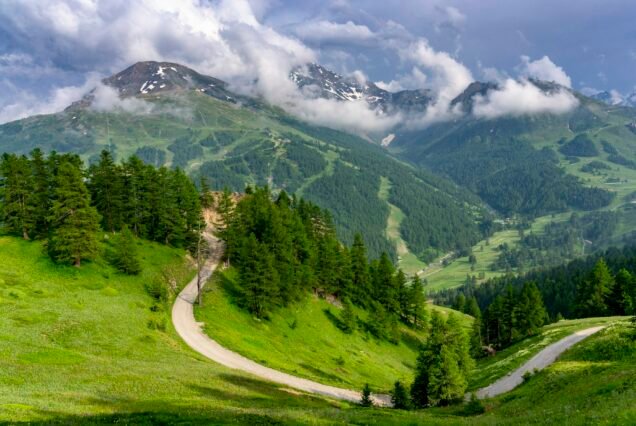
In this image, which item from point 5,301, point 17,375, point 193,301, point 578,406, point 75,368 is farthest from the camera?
point 193,301

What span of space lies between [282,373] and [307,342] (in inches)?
940

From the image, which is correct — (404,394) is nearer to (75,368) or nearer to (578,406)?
(578,406)

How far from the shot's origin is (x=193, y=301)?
7850 cm

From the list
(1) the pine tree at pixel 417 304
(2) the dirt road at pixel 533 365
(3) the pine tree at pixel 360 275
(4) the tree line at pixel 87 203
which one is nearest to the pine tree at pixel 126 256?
(4) the tree line at pixel 87 203

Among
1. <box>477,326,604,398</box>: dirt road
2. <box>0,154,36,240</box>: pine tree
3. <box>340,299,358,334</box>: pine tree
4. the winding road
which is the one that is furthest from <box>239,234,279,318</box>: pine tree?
<box>477,326,604,398</box>: dirt road

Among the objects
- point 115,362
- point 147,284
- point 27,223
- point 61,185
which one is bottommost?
point 115,362

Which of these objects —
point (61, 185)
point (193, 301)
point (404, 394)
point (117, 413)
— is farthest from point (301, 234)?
point (117, 413)

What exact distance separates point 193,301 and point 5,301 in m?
29.9

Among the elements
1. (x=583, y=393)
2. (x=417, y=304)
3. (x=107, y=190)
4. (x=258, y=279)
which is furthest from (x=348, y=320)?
(x=583, y=393)

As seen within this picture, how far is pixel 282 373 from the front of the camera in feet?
193

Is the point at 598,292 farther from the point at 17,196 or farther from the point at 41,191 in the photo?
the point at 17,196

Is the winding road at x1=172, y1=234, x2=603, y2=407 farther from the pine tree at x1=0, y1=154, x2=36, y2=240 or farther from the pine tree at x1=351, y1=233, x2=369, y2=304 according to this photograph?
the pine tree at x1=351, y1=233, x2=369, y2=304

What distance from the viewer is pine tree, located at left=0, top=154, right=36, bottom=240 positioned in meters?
76.1

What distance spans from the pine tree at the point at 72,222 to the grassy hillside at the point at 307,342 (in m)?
21.7
